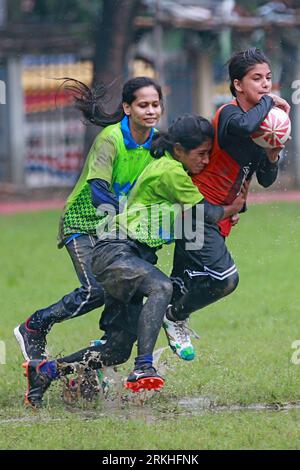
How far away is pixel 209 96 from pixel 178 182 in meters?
18.5

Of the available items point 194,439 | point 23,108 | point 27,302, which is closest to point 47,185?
point 23,108

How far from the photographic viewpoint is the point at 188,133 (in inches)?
226

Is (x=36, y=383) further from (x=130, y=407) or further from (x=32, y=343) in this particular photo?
(x=130, y=407)

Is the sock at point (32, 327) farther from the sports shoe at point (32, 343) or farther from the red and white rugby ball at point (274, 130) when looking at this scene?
the red and white rugby ball at point (274, 130)

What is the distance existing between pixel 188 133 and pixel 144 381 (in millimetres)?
1291

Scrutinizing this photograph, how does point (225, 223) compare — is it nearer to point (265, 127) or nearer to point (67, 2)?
point (265, 127)

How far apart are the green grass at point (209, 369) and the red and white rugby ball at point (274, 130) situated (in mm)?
1257

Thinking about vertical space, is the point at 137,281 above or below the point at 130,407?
above

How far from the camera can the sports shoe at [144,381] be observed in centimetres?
545

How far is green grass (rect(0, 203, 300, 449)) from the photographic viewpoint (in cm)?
519
